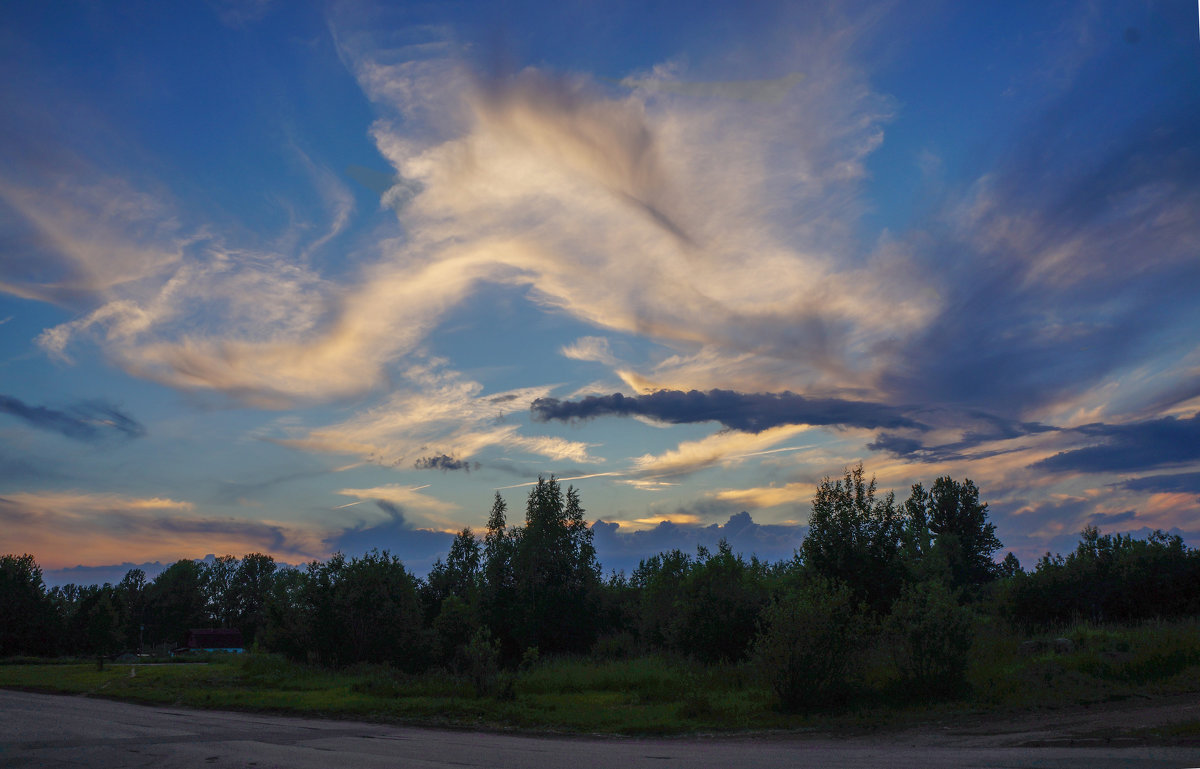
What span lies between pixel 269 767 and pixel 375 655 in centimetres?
3473

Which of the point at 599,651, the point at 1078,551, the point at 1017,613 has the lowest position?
the point at 599,651

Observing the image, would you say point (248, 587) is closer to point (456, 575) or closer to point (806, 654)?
point (456, 575)

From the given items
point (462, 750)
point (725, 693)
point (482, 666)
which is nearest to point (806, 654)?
point (725, 693)

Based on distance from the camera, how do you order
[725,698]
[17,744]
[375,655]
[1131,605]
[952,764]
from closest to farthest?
[952,764] → [17,744] → [725,698] → [1131,605] → [375,655]

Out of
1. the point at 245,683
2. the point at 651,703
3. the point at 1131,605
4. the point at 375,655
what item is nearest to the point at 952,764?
the point at 651,703

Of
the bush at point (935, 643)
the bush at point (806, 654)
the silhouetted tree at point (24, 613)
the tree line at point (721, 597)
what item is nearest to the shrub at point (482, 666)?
the tree line at point (721, 597)

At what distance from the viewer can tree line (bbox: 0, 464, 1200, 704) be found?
25312 mm

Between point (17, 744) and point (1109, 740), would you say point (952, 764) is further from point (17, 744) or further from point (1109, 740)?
point (17, 744)

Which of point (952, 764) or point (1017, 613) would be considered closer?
point (952, 764)

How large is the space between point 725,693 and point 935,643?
338 inches

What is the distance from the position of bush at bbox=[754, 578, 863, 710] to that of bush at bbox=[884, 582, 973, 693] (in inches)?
75.2

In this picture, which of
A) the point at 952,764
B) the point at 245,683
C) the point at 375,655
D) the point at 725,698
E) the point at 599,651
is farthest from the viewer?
the point at 599,651

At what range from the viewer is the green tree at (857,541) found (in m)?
34.6

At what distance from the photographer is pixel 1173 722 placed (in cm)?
1761
